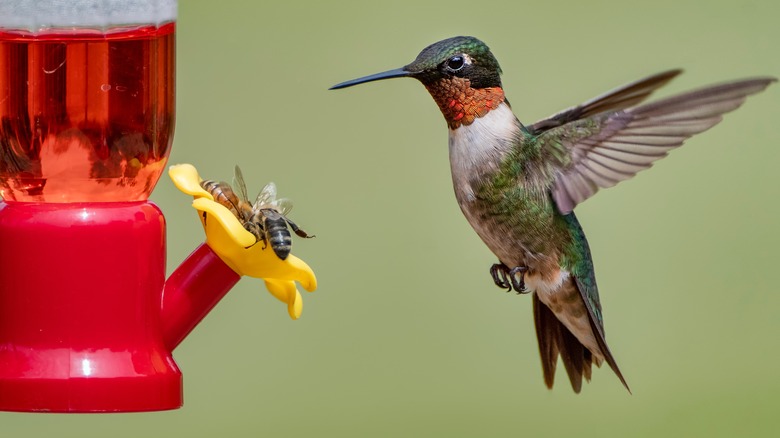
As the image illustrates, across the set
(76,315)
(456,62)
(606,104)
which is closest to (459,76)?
(456,62)

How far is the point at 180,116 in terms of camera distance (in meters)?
9.59

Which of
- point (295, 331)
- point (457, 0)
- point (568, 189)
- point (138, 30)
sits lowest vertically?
point (295, 331)

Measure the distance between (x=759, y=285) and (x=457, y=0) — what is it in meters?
3.77

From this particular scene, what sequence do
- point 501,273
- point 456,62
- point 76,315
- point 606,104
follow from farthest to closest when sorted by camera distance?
point 501,273 < point 606,104 < point 456,62 < point 76,315

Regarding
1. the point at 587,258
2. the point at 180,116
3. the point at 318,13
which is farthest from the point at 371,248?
the point at 587,258

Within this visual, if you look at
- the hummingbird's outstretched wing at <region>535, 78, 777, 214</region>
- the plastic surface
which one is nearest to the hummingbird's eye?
the hummingbird's outstretched wing at <region>535, 78, 777, 214</region>

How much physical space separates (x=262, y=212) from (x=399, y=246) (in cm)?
691

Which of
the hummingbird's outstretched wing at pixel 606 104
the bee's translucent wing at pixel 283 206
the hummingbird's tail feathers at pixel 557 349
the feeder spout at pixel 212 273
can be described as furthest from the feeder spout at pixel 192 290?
the hummingbird's tail feathers at pixel 557 349

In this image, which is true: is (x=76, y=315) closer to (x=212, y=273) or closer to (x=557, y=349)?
(x=212, y=273)

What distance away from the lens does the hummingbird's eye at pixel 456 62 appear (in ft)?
13.5

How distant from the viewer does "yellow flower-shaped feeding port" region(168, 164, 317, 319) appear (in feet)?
11.7

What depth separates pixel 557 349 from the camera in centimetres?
502

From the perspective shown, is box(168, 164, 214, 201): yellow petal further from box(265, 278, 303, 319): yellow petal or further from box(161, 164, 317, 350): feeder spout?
box(265, 278, 303, 319): yellow petal

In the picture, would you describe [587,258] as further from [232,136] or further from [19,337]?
[232,136]
